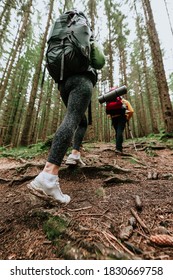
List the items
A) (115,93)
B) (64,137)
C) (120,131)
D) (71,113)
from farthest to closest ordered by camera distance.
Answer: (120,131) → (115,93) → (71,113) → (64,137)

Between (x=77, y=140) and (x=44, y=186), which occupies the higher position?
(x=77, y=140)

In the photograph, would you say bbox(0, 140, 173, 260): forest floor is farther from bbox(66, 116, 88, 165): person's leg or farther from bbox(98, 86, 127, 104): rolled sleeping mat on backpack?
bbox(98, 86, 127, 104): rolled sleeping mat on backpack

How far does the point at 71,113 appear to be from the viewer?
1692 mm

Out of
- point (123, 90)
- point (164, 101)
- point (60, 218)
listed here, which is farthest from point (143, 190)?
point (164, 101)

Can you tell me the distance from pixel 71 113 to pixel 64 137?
29 cm

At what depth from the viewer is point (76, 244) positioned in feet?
3.41

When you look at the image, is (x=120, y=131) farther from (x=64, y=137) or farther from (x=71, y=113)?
(x=64, y=137)

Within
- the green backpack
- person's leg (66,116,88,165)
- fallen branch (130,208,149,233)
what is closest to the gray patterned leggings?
the green backpack

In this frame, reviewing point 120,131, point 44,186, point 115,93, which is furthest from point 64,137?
point 120,131

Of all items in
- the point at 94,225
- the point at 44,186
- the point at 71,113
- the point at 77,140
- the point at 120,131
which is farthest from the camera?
the point at 120,131

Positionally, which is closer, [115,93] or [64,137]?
[64,137]

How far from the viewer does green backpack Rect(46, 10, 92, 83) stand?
5.41 feet

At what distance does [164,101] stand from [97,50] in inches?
228

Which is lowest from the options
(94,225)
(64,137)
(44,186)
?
(94,225)
